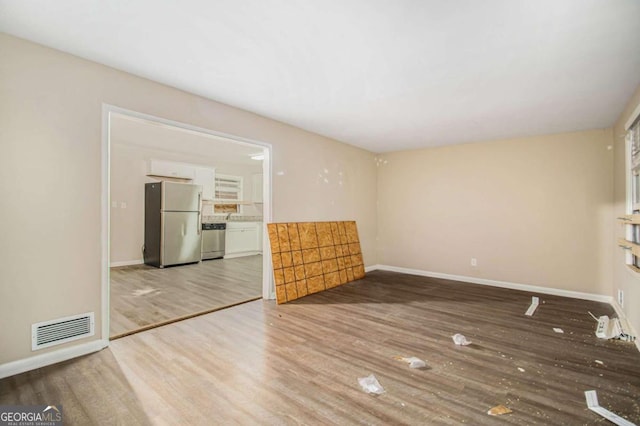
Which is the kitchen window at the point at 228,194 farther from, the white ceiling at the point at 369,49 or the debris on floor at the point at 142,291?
the white ceiling at the point at 369,49

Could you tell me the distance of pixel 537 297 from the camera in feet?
14.0

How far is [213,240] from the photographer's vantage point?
728 cm

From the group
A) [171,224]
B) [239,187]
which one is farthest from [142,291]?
[239,187]

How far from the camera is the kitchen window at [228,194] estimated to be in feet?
26.6

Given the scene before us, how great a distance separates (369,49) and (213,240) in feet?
19.8

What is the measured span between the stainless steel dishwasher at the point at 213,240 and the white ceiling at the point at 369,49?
4310mm

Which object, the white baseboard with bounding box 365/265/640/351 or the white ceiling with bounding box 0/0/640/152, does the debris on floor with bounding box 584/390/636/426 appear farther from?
the white ceiling with bounding box 0/0/640/152

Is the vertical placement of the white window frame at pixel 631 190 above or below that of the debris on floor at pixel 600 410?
above

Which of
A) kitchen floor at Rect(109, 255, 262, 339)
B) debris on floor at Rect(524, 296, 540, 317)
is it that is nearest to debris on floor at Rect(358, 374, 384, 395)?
kitchen floor at Rect(109, 255, 262, 339)

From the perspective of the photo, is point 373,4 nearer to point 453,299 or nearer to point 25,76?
point 25,76

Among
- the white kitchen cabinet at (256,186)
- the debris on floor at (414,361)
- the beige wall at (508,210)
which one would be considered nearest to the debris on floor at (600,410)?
the debris on floor at (414,361)

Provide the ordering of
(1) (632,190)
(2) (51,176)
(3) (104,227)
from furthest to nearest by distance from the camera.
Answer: (1) (632,190)
(3) (104,227)
(2) (51,176)

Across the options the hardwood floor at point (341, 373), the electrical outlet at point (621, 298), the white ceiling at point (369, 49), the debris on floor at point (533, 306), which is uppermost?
the white ceiling at point (369, 49)

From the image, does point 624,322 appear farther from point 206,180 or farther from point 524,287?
point 206,180
